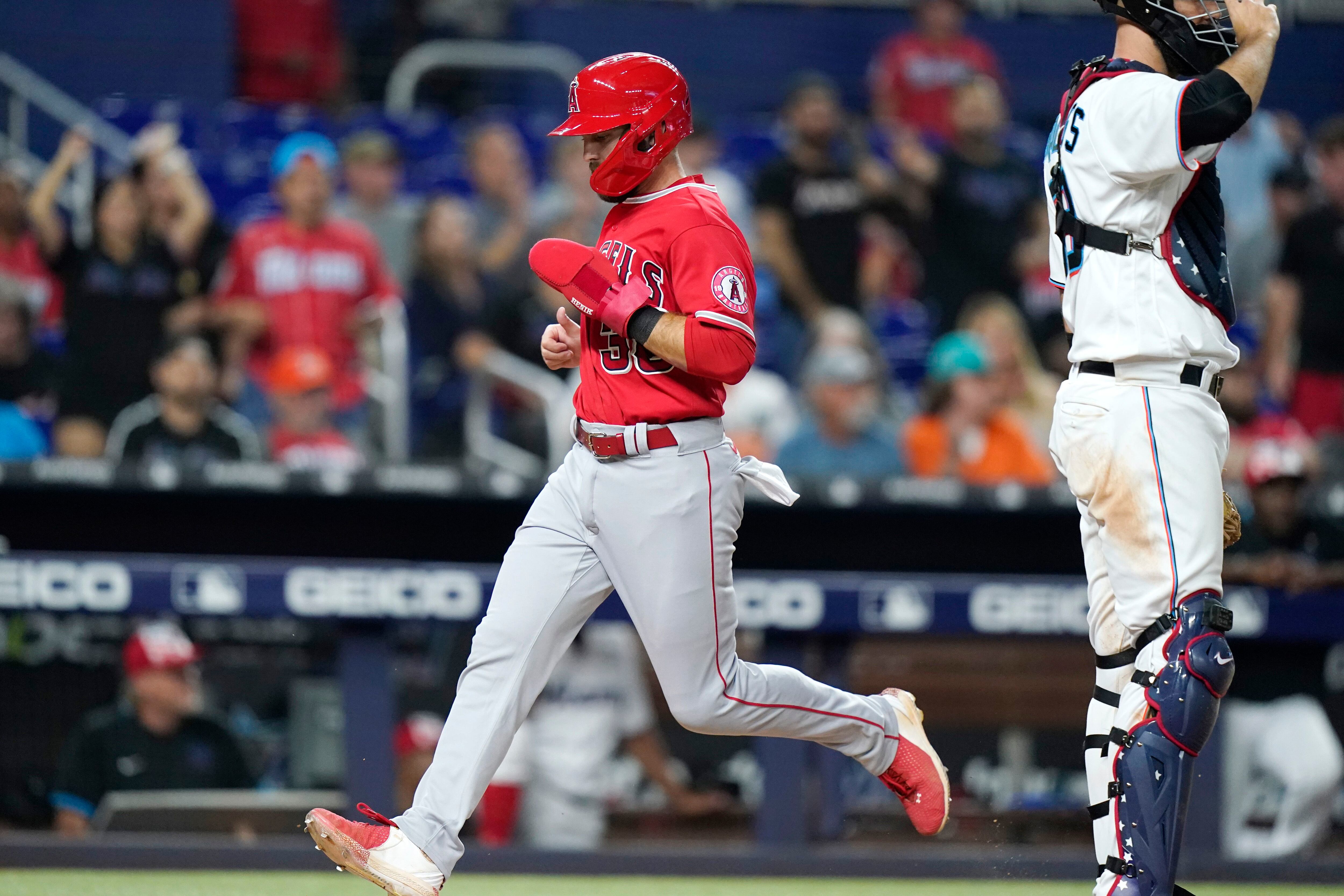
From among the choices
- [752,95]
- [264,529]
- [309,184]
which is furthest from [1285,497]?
[752,95]

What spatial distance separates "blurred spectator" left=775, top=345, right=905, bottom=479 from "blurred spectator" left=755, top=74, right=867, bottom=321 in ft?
4.39

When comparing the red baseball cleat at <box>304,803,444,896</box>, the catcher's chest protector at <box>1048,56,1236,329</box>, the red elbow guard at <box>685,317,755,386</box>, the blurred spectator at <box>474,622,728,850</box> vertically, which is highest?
the catcher's chest protector at <box>1048,56,1236,329</box>

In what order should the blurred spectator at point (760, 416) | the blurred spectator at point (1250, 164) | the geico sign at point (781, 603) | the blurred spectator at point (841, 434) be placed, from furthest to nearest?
the blurred spectator at point (1250, 164) < the blurred spectator at point (841, 434) < the blurred spectator at point (760, 416) < the geico sign at point (781, 603)

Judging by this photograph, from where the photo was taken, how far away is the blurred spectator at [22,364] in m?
6.72

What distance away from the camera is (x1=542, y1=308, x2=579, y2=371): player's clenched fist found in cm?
368

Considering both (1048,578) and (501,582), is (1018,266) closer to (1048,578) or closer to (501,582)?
(1048,578)

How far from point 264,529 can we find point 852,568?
2127 mm

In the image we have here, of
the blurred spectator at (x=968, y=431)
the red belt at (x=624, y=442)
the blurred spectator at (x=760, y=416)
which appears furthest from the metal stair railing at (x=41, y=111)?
the red belt at (x=624, y=442)

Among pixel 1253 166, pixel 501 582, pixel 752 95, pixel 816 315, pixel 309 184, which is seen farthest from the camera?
pixel 752 95

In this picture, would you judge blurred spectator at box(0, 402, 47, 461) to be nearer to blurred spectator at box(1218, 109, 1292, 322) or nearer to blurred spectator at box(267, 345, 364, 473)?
blurred spectator at box(267, 345, 364, 473)

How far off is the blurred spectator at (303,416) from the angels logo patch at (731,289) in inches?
136

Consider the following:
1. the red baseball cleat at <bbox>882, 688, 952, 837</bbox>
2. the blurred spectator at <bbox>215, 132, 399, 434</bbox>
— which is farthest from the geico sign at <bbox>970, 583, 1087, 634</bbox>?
the blurred spectator at <bbox>215, 132, 399, 434</bbox>

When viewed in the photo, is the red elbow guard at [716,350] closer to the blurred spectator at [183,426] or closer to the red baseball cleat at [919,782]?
the red baseball cleat at [919,782]

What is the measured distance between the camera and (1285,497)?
18.6 feet
